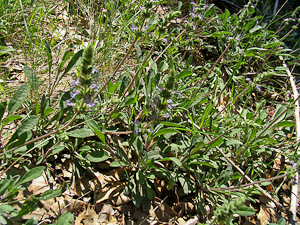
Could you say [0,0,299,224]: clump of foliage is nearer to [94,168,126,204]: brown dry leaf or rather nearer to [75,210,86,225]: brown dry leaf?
[94,168,126,204]: brown dry leaf

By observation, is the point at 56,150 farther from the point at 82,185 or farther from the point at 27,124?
the point at 82,185

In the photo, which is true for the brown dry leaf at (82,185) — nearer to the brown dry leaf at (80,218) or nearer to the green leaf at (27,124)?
the brown dry leaf at (80,218)

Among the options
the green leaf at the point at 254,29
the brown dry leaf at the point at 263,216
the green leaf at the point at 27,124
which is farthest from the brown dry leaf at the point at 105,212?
the green leaf at the point at 254,29

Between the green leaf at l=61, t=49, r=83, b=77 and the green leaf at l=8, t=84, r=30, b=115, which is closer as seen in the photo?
the green leaf at l=8, t=84, r=30, b=115

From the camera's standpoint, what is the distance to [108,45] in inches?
115

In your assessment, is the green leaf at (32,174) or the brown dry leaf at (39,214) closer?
the green leaf at (32,174)

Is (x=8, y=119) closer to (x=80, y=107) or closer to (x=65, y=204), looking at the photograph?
(x=80, y=107)

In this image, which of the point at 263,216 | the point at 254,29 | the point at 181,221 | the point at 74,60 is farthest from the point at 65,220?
the point at 254,29

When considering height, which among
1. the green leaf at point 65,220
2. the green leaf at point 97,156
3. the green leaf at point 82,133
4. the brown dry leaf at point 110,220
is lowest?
the brown dry leaf at point 110,220

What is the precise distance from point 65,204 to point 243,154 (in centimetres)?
231

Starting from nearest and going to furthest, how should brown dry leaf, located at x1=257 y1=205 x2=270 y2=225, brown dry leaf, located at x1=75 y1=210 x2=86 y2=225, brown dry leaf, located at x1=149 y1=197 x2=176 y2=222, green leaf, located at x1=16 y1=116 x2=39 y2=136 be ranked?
1. green leaf, located at x1=16 y1=116 x2=39 y2=136
2. brown dry leaf, located at x1=75 y1=210 x2=86 y2=225
3. brown dry leaf, located at x1=149 y1=197 x2=176 y2=222
4. brown dry leaf, located at x1=257 y1=205 x2=270 y2=225

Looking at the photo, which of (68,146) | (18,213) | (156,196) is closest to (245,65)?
(156,196)

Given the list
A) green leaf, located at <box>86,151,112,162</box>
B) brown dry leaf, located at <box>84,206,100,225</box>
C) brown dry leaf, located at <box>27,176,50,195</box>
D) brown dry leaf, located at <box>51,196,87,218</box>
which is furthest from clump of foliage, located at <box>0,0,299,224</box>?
brown dry leaf, located at <box>84,206,100,225</box>

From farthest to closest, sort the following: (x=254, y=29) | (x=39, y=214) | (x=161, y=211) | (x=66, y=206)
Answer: (x=254, y=29), (x=161, y=211), (x=66, y=206), (x=39, y=214)
